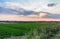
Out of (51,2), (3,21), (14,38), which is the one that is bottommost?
(14,38)

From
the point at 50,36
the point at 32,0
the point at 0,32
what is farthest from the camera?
the point at 32,0

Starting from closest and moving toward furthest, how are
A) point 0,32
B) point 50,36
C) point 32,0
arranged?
point 50,36 → point 0,32 → point 32,0

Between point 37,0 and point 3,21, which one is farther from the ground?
point 37,0

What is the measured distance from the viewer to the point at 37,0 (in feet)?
17.9

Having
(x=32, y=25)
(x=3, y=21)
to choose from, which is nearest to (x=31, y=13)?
(x=32, y=25)

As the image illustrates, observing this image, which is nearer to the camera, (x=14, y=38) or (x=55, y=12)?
(x=14, y=38)

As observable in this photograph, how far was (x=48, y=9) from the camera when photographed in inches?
217

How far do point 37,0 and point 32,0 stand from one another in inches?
4.8

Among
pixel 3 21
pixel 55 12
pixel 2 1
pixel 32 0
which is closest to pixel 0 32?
pixel 3 21

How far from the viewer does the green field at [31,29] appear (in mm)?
4668

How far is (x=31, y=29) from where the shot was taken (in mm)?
5254

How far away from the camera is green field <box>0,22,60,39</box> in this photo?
4.67 m

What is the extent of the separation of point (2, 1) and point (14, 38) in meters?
0.90

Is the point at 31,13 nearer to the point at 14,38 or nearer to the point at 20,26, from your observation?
the point at 20,26
